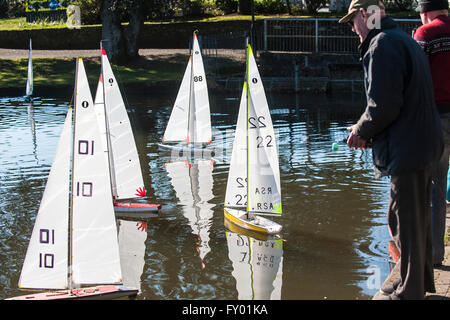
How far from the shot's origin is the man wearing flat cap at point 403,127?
490 centimetres

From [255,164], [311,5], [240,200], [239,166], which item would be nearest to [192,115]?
[240,200]

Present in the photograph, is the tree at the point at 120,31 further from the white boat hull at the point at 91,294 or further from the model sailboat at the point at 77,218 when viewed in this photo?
the white boat hull at the point at 91,294

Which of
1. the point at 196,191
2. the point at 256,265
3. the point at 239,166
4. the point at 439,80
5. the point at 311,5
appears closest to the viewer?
the point at 439,80

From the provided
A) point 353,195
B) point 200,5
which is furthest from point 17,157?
point 200,5

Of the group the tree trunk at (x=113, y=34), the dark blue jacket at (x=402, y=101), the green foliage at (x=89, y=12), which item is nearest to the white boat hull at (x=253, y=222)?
the dark blue jacket at (x=402, y=101)

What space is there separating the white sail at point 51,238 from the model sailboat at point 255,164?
4.26 m

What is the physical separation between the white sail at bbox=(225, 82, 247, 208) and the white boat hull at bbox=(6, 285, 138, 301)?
164 inches

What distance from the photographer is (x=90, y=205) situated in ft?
26.5

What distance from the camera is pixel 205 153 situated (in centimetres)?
1900

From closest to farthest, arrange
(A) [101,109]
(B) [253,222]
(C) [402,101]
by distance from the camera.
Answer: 1. (C) [402,101]
2. (B) [253,222]
3. (A) [101,109]

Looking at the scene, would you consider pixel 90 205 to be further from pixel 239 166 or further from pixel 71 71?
pixel 71 71

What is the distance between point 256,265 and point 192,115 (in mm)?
10264

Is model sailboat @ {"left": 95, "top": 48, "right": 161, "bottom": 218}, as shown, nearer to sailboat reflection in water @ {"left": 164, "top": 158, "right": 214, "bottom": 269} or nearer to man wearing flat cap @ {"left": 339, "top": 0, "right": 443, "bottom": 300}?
sailboat reflection in water @ {"left": 164, "top": 158, "right": 214, "bottom": 269}

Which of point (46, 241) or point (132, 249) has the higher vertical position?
point (46, 241)
